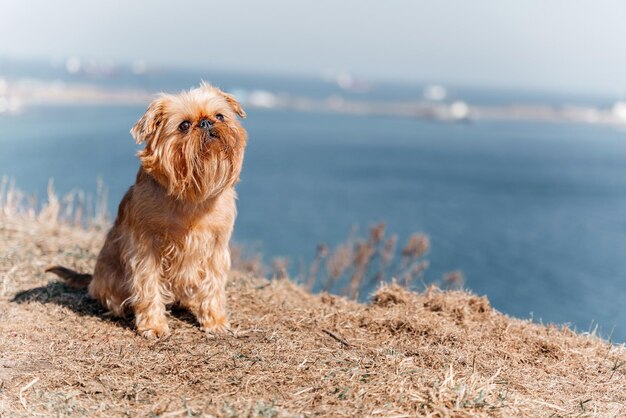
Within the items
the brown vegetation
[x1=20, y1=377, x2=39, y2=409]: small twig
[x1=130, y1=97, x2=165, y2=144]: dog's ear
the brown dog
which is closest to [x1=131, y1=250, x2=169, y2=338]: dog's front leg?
the brown dog

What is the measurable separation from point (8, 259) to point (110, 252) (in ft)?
8.01

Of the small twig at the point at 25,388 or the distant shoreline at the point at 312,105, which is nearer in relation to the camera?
the small twig at the point at 25,388

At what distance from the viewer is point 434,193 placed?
58.6 m

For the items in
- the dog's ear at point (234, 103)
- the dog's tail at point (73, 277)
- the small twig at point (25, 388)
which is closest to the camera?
the small twig at point (25, 388)

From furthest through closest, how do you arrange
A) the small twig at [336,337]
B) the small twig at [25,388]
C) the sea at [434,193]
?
the sea at [434,193] < the small twig at [336,337] < the small twig at [25,388]

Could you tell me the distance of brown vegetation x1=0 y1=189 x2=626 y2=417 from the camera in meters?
4.71

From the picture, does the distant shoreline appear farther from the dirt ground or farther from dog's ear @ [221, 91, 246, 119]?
dog's ear @ [221, 91, 246, 119]

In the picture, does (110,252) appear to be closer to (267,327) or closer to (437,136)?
(267,327)

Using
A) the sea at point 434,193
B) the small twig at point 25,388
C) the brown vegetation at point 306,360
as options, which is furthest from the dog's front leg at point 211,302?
the sea at point 434,193

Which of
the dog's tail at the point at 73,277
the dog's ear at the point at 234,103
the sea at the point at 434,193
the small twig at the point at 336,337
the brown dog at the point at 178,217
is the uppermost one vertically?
the dog's ear at the point at 234,103

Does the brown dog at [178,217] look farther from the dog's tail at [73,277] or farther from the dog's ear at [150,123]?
the dog's tail at [73,277]

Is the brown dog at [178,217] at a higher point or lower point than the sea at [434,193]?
higher

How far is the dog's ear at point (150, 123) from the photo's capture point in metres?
5.78

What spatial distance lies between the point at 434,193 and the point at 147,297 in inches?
2107
